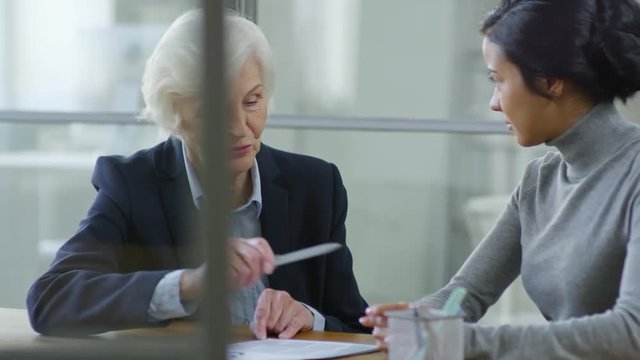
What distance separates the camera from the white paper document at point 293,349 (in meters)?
1.78

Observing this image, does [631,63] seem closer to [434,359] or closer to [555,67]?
[555,67]

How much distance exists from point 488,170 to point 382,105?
41cm

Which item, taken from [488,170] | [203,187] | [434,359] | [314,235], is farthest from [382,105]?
[203,187]

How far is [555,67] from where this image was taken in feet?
6.47

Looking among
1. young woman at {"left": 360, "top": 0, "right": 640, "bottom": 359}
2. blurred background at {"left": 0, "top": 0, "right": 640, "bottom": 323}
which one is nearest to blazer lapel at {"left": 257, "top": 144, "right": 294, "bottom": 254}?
young woman at {"left": 360, "top": 0, "right": 640, "bottom": 359}

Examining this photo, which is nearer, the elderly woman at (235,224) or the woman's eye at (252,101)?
the elderly woman at (235,224)

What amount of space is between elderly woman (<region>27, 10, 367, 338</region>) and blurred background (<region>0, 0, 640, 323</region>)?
1.68 metres

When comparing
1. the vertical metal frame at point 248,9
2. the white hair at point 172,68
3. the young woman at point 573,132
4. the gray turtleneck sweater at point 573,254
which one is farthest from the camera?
the vertical metal frame at point 248,9

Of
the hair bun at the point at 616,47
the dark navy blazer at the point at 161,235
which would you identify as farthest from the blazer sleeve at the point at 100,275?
the hair bun at the point at 616,47

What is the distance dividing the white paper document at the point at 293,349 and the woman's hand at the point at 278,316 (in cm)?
5

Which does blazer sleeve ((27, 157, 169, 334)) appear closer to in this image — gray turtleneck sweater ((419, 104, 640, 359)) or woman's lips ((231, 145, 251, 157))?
woman's lips ((231, 145, 251, 157))

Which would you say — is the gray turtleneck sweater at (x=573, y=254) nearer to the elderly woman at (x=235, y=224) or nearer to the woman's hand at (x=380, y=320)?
the woman's hand at (x=380, y=320)

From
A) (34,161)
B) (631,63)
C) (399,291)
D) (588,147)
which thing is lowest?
(399,291)

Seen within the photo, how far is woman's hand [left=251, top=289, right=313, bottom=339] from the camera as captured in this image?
201 cm
